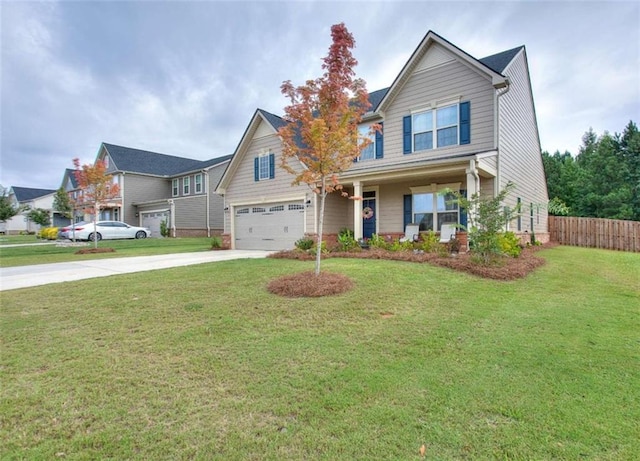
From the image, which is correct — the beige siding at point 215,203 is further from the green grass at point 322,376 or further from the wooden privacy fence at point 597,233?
the wooden privacy fence at point 597,233

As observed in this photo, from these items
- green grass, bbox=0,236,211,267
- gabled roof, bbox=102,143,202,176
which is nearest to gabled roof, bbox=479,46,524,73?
green grass, bbox=0,236,211,267

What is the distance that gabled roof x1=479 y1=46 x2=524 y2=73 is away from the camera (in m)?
11.3

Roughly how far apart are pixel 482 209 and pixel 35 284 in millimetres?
10572

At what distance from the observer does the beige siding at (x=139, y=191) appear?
92.4ft

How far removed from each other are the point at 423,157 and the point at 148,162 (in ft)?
91.5

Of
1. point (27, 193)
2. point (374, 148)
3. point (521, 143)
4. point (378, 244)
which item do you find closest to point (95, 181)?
point (374, 148)

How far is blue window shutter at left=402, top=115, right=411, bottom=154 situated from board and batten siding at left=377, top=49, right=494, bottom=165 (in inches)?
5.2

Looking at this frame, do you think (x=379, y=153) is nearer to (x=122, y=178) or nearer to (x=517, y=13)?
(x=517, y=13)

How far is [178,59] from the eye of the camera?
16.0 metres

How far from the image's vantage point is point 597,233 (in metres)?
16.1

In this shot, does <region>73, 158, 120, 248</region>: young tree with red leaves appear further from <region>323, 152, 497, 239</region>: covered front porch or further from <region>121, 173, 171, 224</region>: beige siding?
<region>121, 173, 171, 224</region>: beige siding

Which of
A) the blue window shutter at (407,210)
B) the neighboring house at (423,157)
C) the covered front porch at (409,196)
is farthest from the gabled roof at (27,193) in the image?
the blue window shutter at (407,210)

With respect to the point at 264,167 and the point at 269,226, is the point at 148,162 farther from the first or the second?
the point at 269,226

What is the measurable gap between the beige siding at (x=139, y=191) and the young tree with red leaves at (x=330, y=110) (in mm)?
27070
